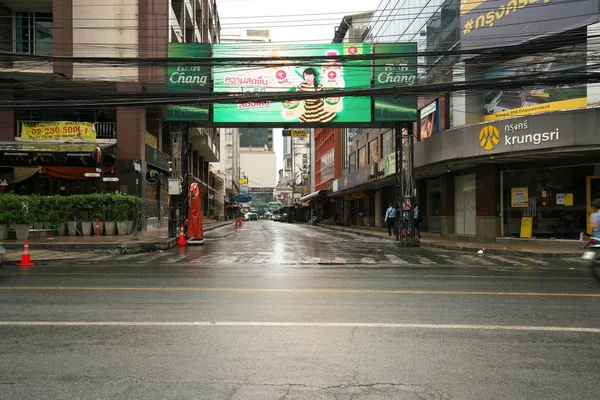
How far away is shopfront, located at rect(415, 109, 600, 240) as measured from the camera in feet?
58.2

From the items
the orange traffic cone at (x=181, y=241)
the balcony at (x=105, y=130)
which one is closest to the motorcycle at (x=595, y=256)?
the orange traffic cone at (x=181, y=241)

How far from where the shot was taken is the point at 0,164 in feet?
90.8

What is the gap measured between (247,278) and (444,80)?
17687 millimetres

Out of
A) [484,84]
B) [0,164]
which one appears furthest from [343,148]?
[484,84]

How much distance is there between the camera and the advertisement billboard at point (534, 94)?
18.2 m

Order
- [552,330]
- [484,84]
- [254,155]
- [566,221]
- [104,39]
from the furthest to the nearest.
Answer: [254,155] < [104,39] < [566,221] < [484,84] < [552,330]

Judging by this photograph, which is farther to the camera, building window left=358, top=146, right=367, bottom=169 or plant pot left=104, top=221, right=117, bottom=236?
building window left=358, top=146, right=367, bottom=169

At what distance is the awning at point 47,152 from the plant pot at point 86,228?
12.2ft

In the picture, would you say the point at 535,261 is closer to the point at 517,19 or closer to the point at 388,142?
the point at 517,19

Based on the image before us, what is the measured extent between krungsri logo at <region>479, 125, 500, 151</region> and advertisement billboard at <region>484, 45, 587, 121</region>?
155 cm

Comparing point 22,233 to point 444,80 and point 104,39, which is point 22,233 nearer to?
A: point 104,39

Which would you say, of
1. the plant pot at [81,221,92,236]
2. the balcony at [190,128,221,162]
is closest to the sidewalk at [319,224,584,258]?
the plant pot at [81,221,92,236]

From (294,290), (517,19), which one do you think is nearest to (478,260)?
(294,290)

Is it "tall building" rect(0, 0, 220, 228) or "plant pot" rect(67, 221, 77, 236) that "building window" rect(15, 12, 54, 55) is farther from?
"plant pot" rect(67, 221, 77, 236)
